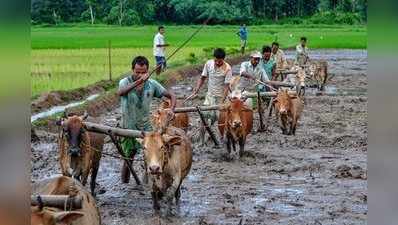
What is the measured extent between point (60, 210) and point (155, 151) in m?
3.13

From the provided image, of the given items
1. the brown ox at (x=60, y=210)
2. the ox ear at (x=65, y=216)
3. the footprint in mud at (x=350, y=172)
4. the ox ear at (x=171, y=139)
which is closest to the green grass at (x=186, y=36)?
the footprint in mud at (x=350, y=172)

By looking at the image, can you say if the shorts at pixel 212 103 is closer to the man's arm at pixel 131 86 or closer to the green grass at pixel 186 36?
the man's arm at pixel 131 86

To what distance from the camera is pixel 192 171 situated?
11.8 meters

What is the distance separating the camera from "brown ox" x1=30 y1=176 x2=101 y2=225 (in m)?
3.95

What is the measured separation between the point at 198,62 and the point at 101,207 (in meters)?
25.3

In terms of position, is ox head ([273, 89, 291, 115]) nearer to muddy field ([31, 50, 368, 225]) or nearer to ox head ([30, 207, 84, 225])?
muddy field ([31, 50, 368, 225])

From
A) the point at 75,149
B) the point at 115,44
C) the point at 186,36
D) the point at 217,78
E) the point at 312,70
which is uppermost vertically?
the point at 217,78

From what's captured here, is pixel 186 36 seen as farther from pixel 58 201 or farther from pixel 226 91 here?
pixel 58 201

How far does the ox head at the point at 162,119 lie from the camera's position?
816 cm

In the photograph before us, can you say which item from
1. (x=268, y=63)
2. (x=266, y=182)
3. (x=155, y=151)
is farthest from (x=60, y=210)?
(x=268, y=63)

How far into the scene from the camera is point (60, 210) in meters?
4.44

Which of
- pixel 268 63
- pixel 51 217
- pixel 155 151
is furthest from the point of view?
pixel 268 63
